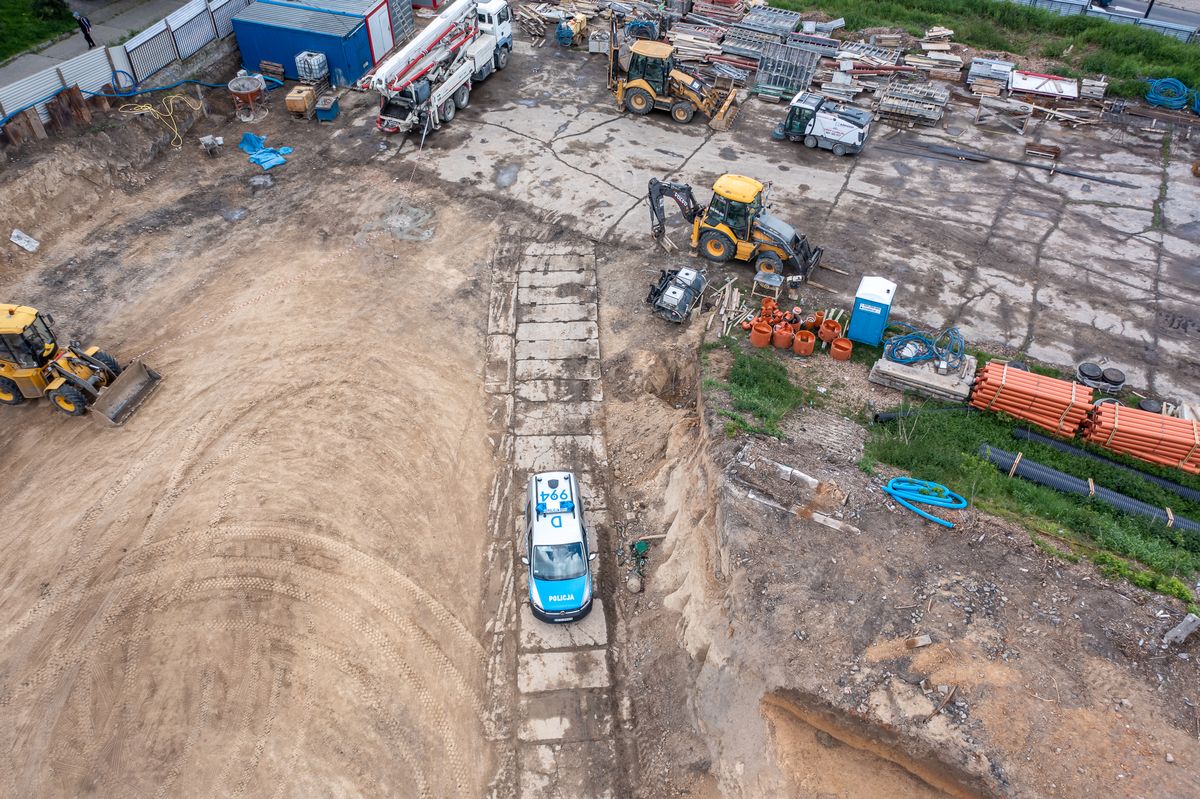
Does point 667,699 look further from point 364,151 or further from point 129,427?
point 364,151

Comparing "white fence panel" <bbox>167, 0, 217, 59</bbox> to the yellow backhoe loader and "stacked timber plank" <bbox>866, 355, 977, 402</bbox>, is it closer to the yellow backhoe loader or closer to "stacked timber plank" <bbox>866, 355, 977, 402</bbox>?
the yellow backhoe loader

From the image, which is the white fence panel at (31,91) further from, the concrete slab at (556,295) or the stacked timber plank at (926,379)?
the stacked timber plank at (926,379)

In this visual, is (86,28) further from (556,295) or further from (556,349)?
(556,349)

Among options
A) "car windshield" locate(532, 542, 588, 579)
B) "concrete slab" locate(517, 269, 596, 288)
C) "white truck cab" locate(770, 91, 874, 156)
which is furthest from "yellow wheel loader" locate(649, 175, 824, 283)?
"car windshield" locate(532, 542, 588, 579)

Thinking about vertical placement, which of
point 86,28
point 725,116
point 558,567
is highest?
point 86,28

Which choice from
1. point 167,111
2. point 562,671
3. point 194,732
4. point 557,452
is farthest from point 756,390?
point 167,111

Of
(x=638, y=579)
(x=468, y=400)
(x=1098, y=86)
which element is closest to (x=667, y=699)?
(x=638, y=579)
